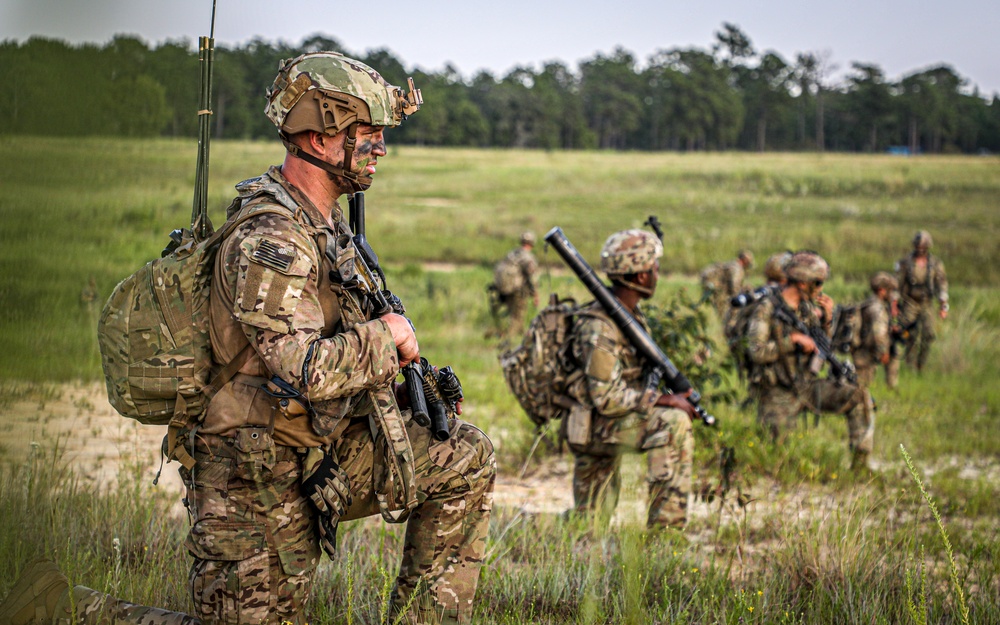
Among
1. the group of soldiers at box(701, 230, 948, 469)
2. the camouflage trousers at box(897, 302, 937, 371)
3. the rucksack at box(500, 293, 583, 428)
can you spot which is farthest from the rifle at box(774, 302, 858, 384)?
the camouflage trousers at box(897, 302, 937, 371)

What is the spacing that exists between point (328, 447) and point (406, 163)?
4811cm

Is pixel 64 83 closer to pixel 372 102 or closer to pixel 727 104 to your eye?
pixel 372 102

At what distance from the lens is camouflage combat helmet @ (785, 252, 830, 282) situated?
7.77m

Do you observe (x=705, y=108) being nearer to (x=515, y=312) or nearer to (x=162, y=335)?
(x=515, y=312)

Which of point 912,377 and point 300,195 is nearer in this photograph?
point 300,195

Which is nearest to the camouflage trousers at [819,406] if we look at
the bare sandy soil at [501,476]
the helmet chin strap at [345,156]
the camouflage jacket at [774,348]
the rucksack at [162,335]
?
the camouflage jacket at [774,348]

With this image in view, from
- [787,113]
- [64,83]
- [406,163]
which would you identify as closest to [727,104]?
[787,113]

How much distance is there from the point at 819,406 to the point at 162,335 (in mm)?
6199

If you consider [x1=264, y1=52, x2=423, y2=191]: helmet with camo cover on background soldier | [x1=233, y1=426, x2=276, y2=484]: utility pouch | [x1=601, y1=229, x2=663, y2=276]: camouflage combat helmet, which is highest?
[x1=264, y1=52, x2=423, y2=191]: helmet with camo cover on background soldier

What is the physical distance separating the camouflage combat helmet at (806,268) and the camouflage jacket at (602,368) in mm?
2902

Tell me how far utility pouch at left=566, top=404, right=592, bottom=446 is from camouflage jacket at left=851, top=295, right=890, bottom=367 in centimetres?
634

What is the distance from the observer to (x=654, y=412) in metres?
5.45

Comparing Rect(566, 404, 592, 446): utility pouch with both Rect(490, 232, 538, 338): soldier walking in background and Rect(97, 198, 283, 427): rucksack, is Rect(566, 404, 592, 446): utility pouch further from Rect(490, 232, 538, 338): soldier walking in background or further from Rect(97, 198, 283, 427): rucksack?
Rect(490, 232, 538, 338): soldier walking in background

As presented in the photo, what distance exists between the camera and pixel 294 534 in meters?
3.03
